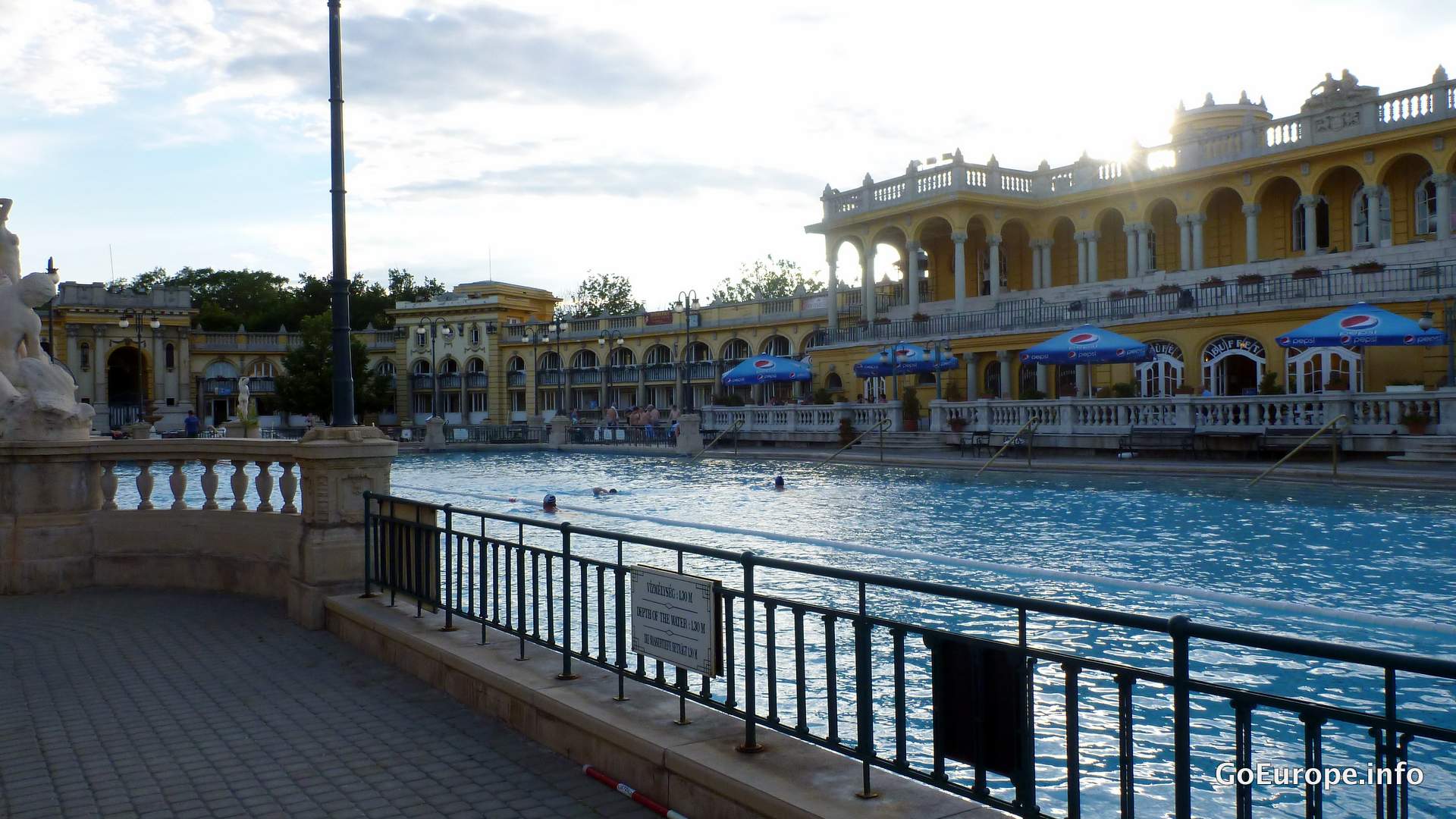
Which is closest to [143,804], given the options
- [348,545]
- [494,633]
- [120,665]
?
[494,633]

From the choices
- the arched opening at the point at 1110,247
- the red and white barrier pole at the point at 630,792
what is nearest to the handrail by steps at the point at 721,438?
the arched opening at the point at 1110,247

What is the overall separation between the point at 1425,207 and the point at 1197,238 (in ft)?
24.4

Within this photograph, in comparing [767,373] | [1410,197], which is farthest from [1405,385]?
[767,373]

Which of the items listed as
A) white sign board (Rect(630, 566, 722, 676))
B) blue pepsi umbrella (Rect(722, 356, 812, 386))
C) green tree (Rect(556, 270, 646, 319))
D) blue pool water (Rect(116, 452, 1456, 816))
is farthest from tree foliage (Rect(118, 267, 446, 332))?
white sign board (Rect(630, 566, 722, 676))

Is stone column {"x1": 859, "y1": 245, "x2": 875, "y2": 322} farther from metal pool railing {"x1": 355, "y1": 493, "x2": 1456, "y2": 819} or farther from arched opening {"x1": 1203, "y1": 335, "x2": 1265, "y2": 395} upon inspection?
metal pool railing {"x1": 355, "y1": 493, "x2": 1456, "y2": 819}

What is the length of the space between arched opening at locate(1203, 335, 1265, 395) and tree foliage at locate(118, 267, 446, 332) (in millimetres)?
71715

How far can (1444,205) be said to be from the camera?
33.8m

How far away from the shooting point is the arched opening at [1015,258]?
49562 millimetres

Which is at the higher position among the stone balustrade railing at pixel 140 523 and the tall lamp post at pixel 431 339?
the tall lamp post at pixel 431 339

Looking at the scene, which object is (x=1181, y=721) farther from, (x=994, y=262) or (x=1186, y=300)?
(x=994, y=262)

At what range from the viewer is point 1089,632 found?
916cm

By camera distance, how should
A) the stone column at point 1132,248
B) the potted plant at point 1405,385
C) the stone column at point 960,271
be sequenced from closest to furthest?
the potted plant at point 1405,385 < the stone column at point 1132,248 < the stone column at point 960,271

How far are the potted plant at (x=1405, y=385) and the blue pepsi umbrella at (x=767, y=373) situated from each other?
19213 mm

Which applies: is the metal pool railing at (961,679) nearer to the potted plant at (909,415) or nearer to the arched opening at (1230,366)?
the potted plant at (909,415)
